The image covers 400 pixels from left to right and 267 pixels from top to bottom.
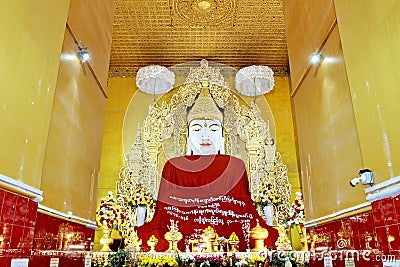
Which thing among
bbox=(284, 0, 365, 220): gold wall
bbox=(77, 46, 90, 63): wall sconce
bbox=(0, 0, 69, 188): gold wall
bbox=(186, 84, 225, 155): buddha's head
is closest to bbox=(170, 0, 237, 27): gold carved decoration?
bbox=(186, 84, 225, 155): buddha's head

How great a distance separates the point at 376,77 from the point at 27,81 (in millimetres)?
2024

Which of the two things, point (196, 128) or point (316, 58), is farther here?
point (196, 128)

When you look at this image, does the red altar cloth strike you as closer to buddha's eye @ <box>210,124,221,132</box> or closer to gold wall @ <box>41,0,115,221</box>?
buddha's eye @ <box>210,124,221,132</box>

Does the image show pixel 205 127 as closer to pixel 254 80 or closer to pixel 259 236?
pixel 254 80

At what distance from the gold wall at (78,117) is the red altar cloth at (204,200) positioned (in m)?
2.13

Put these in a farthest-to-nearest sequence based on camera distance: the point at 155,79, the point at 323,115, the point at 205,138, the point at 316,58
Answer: the point at 205,138, the point at 155,79, the point at 316,58, the point at 323,115

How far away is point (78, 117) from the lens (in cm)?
311

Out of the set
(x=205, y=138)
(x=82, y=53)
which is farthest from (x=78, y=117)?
(x=205, y=138)

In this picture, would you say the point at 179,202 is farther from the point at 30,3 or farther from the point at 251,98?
the point at 30,3

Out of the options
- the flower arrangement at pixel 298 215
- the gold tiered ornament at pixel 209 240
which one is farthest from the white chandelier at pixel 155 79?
the flower arrangement at pixel 298 215

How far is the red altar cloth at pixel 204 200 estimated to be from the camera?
5344 millimetres

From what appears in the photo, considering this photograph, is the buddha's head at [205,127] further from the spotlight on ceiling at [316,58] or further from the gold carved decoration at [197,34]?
the spotlight on ceiling at [316,58]

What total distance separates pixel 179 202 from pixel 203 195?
0.43 m

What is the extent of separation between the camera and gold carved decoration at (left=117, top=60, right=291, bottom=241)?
21.7 ft
